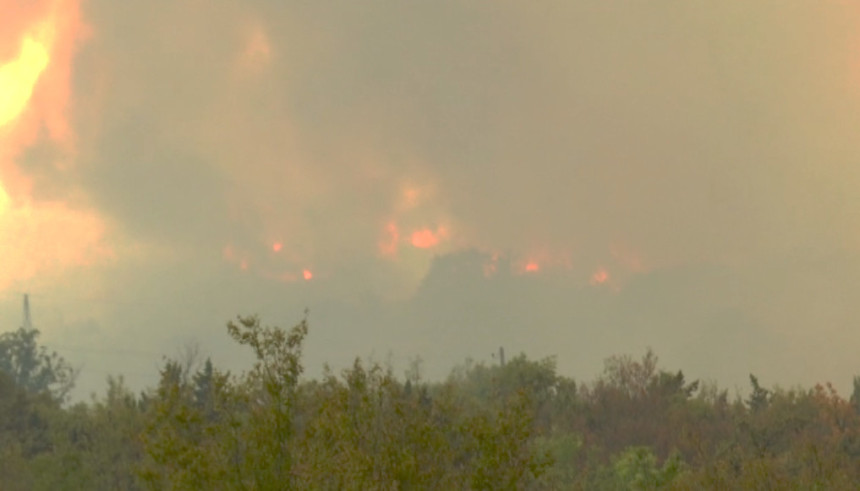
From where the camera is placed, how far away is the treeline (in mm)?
28422

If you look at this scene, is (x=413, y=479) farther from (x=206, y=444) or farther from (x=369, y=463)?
(x=206, y=444)

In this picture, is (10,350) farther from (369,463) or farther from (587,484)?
(369,463)

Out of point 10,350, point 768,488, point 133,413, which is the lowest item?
point 768,488

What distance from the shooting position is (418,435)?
2911 centimetres

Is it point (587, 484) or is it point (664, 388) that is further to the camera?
point (664, 388)

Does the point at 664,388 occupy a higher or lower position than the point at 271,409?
higher

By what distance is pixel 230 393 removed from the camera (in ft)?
97.7

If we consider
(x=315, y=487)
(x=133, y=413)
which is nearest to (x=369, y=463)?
(x=315, y=487)

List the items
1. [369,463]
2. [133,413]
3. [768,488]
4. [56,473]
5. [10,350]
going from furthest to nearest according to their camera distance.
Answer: [10,350]
[133,413]
[56,473]
[768,488]
[369,463]

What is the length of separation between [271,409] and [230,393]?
54.6 inches

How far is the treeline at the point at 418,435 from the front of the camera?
28422 mm

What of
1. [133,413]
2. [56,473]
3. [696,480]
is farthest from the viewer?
[133,413]

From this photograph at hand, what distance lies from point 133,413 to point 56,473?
1326 centimetres

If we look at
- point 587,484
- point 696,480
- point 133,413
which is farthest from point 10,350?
point 696,480
